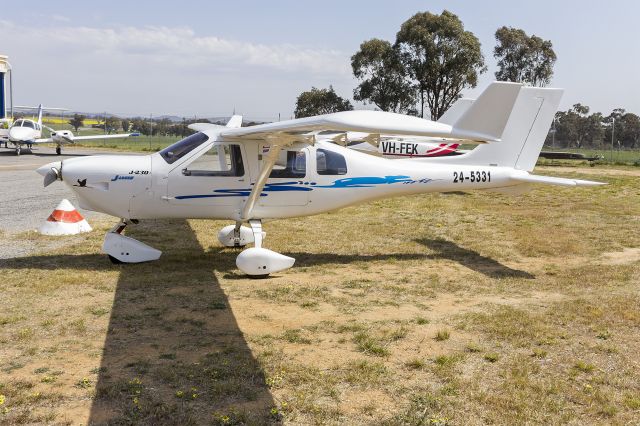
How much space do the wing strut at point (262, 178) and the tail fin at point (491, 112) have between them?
2550 millimetres

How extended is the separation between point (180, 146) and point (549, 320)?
5518mm

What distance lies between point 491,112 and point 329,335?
3.49 m

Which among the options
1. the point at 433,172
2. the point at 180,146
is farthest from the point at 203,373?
the point at 433,172

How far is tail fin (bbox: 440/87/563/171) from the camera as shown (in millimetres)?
9422

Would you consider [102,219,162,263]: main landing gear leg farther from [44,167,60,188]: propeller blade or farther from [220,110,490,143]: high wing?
[220,110,490,143]: high wing

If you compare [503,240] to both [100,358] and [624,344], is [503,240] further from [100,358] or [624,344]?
[100,358]

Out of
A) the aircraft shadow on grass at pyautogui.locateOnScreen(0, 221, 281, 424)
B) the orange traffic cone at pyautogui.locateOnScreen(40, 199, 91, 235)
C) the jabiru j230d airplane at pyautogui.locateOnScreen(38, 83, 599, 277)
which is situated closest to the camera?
the aircraft shadow on grass at pyautogui.locateOnScreen(0, 221, 281, 424)

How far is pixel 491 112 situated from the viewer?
269 inches

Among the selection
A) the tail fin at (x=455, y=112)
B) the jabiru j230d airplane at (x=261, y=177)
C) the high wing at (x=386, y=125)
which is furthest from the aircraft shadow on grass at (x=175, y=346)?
the tail fin at (x=455, y=112)

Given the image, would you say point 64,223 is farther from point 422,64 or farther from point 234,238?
point 422,64

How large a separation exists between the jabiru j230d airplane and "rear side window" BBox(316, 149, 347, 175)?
0.02m

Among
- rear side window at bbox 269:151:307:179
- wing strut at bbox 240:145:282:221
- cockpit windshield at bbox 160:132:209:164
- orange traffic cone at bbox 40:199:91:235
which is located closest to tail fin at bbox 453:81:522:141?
wing strut at bbox 240:145:282:221

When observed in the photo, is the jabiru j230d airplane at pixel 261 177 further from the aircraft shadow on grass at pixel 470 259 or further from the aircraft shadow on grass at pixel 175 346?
the aircraft shadow on grass at pixel 470 259

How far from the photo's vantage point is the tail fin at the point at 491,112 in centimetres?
644
